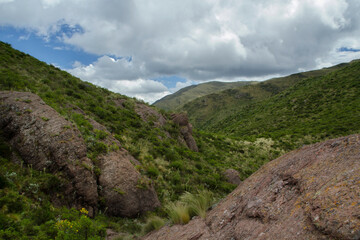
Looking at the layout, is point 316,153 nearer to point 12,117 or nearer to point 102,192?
point 102,192

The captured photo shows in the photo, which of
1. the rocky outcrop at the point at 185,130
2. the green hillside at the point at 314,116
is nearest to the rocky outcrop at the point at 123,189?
the rocky outcrop at the point at 185,130

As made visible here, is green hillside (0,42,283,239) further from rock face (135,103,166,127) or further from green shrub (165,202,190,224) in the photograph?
green shrub (165,202,190,224)

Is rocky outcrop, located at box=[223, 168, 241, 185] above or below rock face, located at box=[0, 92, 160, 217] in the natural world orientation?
below

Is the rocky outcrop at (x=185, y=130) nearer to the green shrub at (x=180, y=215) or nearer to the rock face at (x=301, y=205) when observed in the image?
the green shrub at (x=180, y=215)

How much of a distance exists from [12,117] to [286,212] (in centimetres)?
988

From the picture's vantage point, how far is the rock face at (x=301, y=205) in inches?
80.8

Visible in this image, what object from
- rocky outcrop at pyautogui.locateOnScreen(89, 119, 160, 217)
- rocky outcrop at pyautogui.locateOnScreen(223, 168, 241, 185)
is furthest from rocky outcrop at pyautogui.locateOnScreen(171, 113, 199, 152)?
rocky outcrop at pyautogui.locateOnScreen(89, 119, 160, 217)

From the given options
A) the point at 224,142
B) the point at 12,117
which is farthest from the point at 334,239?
the point at 224,142

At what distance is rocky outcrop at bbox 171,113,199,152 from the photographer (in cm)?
1812

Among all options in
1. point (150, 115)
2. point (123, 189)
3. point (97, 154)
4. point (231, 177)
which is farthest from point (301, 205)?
point (150, 115)

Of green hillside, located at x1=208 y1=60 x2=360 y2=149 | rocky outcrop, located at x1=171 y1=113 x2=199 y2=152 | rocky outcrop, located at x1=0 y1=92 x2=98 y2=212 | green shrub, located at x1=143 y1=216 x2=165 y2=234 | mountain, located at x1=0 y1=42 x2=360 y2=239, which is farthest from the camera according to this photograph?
green hillside, located at x1=208 y1=60 x2=360 y2=149

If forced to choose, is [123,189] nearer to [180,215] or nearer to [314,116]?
[180,215]

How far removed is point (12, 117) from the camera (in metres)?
7.81

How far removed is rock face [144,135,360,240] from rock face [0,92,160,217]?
3.38m
